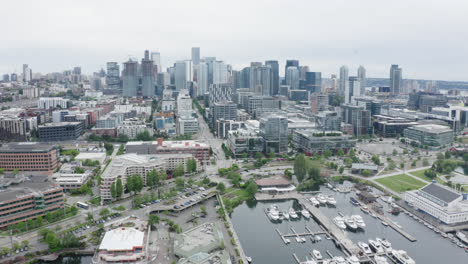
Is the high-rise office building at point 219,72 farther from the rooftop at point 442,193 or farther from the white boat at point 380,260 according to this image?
the white boat at point 380,260

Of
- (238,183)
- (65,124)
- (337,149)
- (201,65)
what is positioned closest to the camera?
(238,183)

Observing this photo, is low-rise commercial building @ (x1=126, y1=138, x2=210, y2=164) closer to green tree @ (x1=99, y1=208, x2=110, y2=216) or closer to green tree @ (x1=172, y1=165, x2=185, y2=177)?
green tree @ (x1=172, y1=165, x2=185, y2=177)

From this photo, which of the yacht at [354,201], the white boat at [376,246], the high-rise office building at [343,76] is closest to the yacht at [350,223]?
the white boat at [376,246]

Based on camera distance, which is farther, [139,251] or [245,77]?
[245,77]

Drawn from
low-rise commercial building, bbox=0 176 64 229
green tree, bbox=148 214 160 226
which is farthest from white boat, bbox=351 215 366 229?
low-rise commercial building, bbox=0 176 64 229

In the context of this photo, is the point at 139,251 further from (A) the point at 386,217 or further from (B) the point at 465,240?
(B) the point at 465,240

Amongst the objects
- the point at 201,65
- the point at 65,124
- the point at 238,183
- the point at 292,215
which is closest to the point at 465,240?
the point at 292,215
